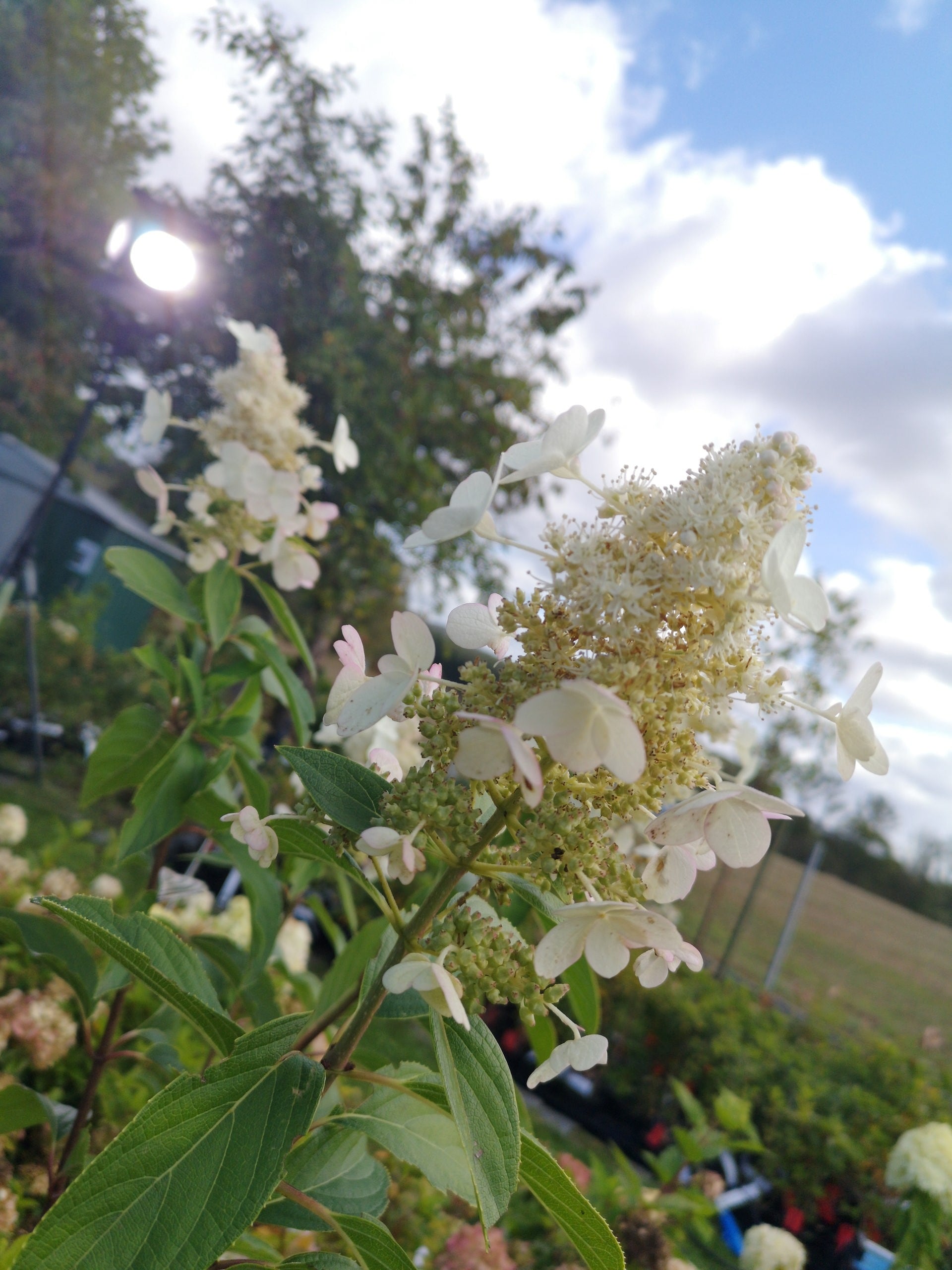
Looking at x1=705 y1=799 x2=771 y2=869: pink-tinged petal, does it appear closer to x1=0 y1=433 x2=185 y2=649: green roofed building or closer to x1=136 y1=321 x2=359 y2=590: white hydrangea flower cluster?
x1=136 y1=321 x2=359 y2=590: white hydrangea flower cluster

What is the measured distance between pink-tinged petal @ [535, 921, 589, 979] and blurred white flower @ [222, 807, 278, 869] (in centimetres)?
29

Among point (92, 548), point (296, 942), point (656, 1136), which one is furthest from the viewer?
point (92, 548)

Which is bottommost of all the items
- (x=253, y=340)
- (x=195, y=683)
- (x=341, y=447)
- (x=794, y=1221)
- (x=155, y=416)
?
(x=794, y=1221)

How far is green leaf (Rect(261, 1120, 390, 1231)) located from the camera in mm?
939

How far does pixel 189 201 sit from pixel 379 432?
318 centimetres

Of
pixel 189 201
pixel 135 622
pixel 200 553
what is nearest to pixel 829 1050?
pixel 200 553

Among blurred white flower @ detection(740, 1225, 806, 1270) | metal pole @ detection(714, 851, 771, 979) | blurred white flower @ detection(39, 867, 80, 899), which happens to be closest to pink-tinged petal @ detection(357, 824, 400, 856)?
blurred white flower @ detection(39, 867, 80, 899)

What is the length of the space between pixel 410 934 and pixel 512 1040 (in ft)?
16.1

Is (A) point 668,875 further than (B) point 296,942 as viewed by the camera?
No

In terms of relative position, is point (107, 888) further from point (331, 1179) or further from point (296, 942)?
point (331, 1179)

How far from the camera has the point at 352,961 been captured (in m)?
1.31

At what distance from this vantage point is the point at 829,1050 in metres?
4.45

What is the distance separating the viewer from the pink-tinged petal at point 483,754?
2.05 feet

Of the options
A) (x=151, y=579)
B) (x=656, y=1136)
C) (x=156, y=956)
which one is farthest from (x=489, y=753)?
(x=656, y=1136)
